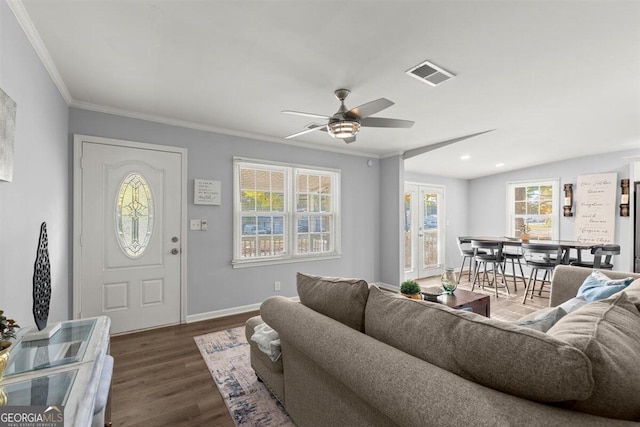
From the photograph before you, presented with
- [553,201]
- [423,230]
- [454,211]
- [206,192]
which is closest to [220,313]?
[206,192]

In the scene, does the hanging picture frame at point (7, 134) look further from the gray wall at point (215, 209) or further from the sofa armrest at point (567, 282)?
the sofa armrest at point (567, 282)

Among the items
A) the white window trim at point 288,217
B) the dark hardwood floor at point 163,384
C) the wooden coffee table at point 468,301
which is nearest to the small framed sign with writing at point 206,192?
the white window trim at point 288,217

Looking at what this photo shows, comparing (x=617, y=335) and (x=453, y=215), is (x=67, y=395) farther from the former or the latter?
(x=453, y=215)

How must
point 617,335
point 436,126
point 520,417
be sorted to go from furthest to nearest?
point 436,126 → point 617,335 → point 520,417

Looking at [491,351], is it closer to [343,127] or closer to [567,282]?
[343,127]

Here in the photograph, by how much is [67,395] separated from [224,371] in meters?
1.63

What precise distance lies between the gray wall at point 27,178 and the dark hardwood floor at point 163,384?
761 millimetres

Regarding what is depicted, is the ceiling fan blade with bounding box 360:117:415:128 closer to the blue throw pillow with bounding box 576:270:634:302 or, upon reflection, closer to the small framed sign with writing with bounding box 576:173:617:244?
the blue throw pillow with bounding box 576:270:634:302

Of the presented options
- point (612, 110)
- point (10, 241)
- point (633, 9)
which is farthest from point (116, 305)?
point (612, 110)

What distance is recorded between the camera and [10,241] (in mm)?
1633

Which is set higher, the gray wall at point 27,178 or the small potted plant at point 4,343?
the gray wall at point 27,178

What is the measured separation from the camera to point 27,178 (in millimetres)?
1883

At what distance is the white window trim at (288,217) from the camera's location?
394cm

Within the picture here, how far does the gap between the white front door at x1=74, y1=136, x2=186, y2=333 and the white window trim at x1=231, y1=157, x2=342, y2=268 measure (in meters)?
0.66
